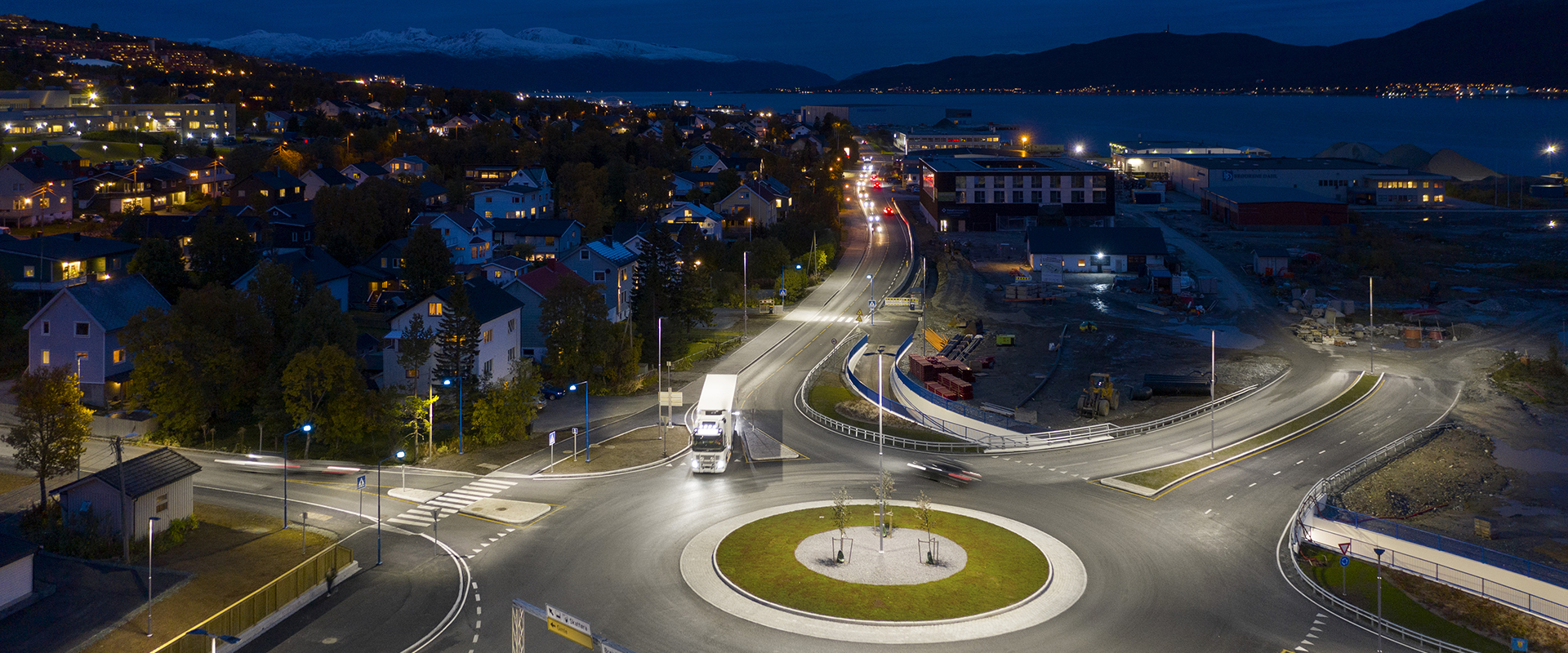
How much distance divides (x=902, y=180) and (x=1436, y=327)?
320ft

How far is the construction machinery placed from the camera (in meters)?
40.6

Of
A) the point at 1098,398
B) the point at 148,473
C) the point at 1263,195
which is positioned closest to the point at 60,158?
the point at 148,473

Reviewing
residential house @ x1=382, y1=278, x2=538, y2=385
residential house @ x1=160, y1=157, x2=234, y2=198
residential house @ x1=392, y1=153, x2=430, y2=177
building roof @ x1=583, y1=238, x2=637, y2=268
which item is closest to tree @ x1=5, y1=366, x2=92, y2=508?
residential house @ x1=382, y1=278, x2=538, y2=385

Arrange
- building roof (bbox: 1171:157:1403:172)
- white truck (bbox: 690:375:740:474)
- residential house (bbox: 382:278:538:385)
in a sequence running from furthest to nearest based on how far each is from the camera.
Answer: building roof (bbox: 1171:157:1403:172) → residential house (bbox: 382:278:538:385) → white truck (bbox: 690:375:740:474)

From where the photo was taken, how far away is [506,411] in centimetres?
3588

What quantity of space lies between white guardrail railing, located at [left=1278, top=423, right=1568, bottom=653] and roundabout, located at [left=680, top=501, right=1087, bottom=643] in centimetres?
551

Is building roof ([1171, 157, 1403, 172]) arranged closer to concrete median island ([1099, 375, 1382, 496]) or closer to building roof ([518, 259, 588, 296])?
concrete median island ([1099, 375, 1382, 496])

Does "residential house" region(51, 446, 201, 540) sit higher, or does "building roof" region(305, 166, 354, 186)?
"building roof" region(305, 166, 354, 186)

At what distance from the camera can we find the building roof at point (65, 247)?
54094mm

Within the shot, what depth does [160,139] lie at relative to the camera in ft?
376

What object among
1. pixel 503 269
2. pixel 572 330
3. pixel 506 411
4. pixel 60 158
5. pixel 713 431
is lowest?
pixel 713 431

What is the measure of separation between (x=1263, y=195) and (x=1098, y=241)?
32597mm

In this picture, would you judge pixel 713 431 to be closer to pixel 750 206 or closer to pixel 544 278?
pixel 544 278

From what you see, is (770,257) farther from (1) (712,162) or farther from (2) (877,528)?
(1) (712,162)
